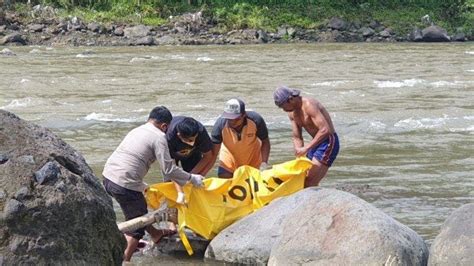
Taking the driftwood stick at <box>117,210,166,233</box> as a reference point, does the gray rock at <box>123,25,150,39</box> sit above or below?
below

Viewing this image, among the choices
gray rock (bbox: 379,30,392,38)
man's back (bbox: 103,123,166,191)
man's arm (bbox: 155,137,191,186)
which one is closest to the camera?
man's arm (bbox: 155,137,191,186)

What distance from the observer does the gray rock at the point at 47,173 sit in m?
5.39

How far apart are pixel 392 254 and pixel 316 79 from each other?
18.6m

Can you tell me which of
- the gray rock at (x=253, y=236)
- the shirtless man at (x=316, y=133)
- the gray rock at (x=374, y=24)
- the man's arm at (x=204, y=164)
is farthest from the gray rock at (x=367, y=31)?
the gray rock at (x=253, y=236)

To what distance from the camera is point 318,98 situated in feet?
66.9

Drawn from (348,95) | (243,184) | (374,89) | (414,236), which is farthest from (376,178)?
(374,89)

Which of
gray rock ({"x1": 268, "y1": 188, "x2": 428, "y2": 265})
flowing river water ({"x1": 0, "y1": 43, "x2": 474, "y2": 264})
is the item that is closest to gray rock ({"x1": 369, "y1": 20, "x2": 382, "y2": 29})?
flowing river water ({"x1": 0, "y1": 43, "x2": 474, "y2": 264})

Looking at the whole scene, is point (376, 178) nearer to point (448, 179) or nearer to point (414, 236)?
point (448, 179)

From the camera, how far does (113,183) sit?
7434mm

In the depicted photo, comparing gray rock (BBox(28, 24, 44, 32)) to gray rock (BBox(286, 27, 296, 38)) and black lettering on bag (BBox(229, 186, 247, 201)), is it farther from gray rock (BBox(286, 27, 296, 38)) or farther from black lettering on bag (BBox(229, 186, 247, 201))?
black lettering on bag (BBox(229, 186, 247, 201))

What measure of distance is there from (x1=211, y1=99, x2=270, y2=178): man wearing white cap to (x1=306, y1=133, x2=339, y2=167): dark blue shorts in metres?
0.45

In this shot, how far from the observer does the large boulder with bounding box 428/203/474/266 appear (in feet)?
20.6

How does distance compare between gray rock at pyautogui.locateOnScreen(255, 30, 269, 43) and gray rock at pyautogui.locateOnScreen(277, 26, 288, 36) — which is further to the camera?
gray rock at pyautogui.locateOnScreen(277, 26, 288, 36)

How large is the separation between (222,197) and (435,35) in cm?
3697
